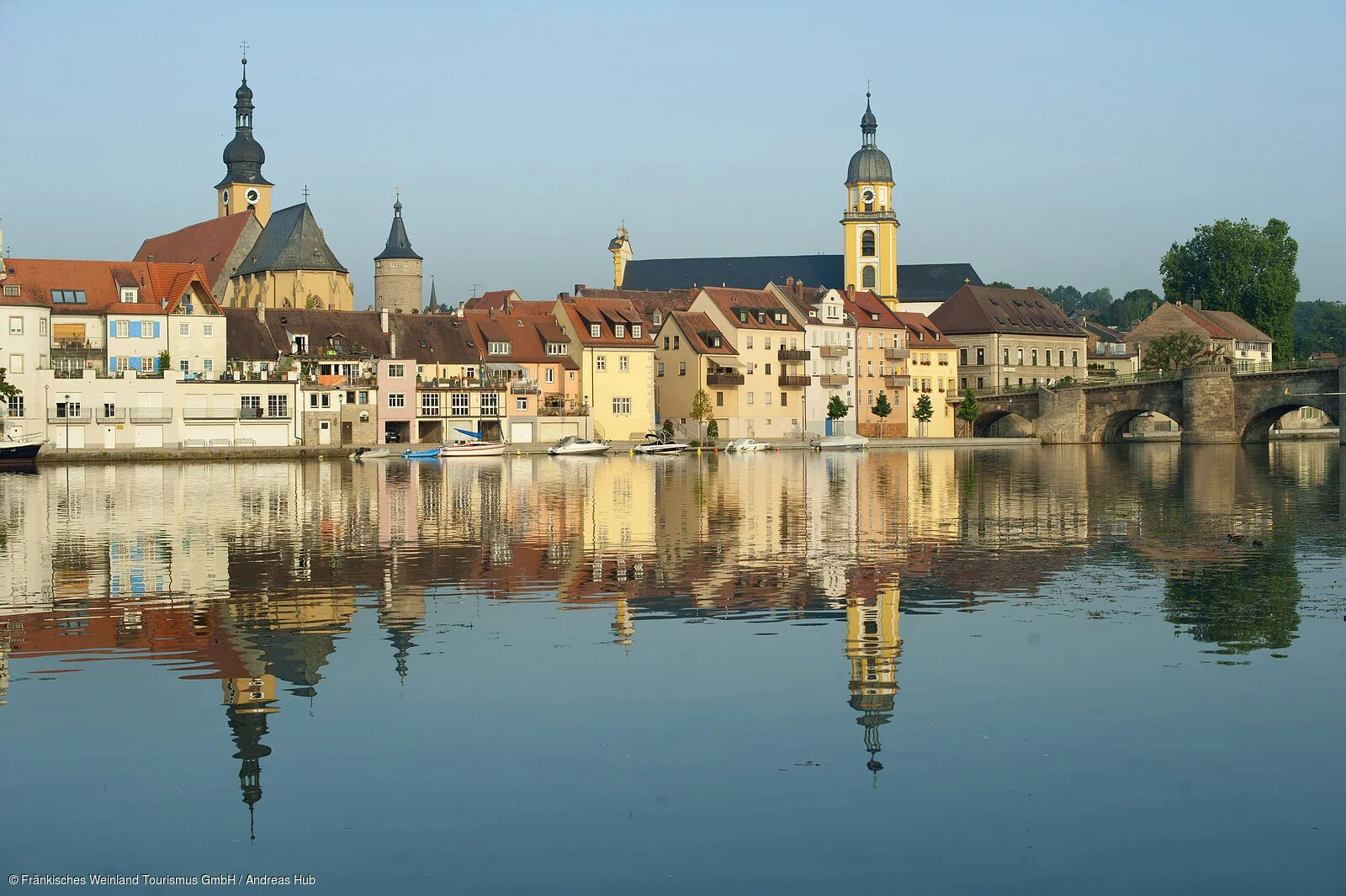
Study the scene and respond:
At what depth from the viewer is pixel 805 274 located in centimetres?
15400

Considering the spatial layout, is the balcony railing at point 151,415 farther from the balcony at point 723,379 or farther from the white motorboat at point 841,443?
the white motorboat at point 841,443

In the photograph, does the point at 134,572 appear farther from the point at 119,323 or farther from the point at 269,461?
the point at 119,323

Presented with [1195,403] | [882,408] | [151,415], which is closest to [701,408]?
[882,408]

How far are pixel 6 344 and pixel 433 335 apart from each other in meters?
25.6

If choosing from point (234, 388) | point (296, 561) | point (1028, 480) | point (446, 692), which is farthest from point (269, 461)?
point (446, 692)

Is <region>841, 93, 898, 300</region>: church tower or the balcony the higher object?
<region>841, 93, 898, 300</region>: church tower

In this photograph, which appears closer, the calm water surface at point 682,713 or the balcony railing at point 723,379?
the calm water surface at point 682,713

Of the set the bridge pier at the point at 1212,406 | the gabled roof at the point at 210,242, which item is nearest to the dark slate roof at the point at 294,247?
the gabled roof at the point at 210,242

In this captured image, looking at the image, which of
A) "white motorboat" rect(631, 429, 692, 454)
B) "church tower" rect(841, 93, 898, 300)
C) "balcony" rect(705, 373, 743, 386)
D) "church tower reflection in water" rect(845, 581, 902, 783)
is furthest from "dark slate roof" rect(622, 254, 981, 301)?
"church tower reflection in water" rect(845, 581, 902, 783)

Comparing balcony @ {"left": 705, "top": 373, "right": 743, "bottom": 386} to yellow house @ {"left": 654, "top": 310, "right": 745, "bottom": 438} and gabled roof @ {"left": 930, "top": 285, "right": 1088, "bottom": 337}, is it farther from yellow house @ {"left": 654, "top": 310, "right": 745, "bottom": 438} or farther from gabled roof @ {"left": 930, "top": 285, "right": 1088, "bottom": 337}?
gabled roof @ {"left": 930, "top": 285, "right": 1088, "bottom": 337}

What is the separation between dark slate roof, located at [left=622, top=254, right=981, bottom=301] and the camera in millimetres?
153750

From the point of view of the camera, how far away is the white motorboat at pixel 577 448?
97312 mm

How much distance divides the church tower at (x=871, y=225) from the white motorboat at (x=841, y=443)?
130 feet

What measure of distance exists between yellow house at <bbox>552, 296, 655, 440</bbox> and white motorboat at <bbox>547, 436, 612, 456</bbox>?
7109 mm
